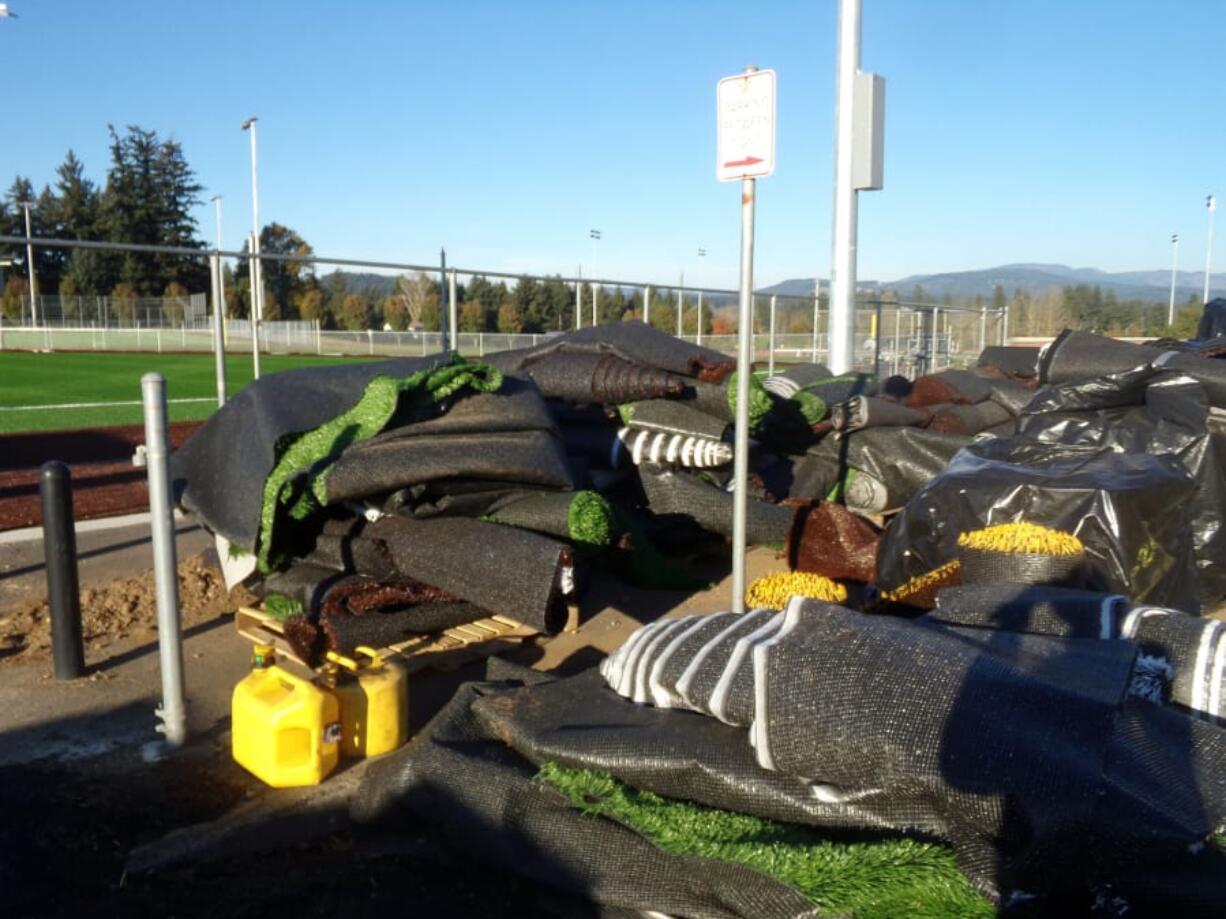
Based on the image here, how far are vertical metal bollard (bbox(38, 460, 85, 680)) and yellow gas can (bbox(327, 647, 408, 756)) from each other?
1.42 meters

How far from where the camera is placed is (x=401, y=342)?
36.4 m

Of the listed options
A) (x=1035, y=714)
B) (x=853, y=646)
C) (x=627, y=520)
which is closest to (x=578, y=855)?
(x=853, y=646)

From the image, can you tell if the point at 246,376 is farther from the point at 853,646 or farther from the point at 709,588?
the point at 853,646

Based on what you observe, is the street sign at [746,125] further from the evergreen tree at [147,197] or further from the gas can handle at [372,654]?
the evergreen tree at [147,197]

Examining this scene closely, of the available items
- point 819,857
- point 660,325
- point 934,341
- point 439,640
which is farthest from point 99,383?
point 819,857

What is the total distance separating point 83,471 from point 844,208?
8.14m

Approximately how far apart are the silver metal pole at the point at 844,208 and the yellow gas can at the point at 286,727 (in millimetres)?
8539

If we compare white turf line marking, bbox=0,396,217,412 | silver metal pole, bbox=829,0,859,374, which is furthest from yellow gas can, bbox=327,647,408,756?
white turf line marking, bbox=0,396,217,412

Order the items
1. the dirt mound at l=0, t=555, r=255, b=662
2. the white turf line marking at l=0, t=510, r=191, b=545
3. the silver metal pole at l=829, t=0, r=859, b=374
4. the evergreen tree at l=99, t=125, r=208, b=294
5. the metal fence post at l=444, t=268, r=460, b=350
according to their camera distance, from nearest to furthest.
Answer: the dirt mound at l=0, t=555, r=255, b=662
the white turf line marking at l=0, t=510, r=191, b=545
the metal fence post at l=444, t=268, r=460, b=350
the silver metal pole at l=829, t=0, r=859, b=374
the evergreen tree at l=99, t=125, r=208, b=294

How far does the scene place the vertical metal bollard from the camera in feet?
15.0

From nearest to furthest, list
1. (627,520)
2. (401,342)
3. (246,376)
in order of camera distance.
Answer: (627,520)
(246,376)
(401,342)

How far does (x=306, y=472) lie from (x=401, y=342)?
32.3 m

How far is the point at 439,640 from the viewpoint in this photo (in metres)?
5.00

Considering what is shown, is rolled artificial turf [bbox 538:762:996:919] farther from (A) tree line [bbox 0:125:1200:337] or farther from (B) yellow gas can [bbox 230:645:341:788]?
(A) tree line [bbox 0:125:1200:337]
